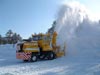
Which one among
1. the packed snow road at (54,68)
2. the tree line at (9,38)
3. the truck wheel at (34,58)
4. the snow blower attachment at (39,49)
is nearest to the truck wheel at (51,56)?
the snow blower attachment at (39,49)

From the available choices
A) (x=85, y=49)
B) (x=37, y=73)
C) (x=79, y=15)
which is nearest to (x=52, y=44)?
(x=85, y=49)

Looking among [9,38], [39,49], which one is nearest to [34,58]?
[39,49]

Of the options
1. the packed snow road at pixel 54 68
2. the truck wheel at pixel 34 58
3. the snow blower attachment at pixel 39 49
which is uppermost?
the snow blower attachment at pixel 39 49

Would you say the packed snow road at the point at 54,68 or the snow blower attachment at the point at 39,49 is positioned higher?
the snow blower attachment at the point at 39,49

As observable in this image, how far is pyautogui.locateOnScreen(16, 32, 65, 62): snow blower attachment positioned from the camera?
24.5 metres

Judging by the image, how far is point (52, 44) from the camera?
2741 centimetres

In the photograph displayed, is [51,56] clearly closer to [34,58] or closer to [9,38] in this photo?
[34,58]

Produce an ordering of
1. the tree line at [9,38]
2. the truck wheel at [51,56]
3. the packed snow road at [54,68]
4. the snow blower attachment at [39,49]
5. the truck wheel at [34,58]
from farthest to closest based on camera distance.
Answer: the tree line at [9,38] → the truck wheel at [51,56] → the truck wheel at [34,58] → the snow blower attachment at [39,49] → the packed snow road at [54,68]

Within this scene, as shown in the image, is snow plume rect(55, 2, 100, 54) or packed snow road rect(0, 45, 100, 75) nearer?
packed snow road rect(0, 45, 100, 75)

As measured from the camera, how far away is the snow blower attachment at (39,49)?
24.5m

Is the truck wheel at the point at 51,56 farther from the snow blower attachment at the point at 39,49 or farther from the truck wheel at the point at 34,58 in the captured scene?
the truck wheel at the point at 34,58

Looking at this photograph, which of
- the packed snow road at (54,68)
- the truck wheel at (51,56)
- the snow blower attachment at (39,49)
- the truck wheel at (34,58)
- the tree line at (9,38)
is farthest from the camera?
the tree line at (9,38)

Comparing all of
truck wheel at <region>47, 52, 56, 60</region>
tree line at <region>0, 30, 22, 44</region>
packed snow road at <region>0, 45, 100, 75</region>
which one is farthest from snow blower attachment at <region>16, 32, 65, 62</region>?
tree line at <region>0, 30, 22, 44</region>

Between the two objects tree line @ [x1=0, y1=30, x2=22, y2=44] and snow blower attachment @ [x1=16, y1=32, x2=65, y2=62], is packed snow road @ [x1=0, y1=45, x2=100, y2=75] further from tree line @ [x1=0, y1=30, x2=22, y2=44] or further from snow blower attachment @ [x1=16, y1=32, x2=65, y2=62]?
tree line @ [x1=0, y1=30, x2=22, y2=44]
